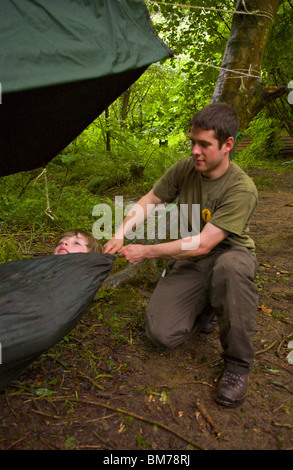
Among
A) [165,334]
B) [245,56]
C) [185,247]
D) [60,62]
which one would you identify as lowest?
[165,334]

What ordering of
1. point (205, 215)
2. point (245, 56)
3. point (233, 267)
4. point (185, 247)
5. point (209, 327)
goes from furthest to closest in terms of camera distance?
point (245, 56) < point (209, 327) < point (205, 215) < point (185, 247) < point (233, 267)

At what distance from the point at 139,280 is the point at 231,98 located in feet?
6.06

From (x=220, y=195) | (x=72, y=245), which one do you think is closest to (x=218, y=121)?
(x=220, y=195)

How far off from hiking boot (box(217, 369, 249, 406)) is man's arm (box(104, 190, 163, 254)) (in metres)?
0.94

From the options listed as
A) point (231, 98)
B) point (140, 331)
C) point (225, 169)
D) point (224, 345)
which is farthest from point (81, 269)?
point (231, 98)

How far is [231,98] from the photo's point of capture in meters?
3.09

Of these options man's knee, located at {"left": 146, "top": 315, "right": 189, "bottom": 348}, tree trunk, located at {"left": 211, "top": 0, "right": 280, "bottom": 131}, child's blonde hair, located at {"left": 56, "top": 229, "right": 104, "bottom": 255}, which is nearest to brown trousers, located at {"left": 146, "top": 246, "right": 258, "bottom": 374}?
man's knee, located at {"left": 146, "top": 315, "right": 189, "bottom": 348}

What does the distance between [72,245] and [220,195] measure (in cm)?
97

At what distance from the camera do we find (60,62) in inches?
55.7

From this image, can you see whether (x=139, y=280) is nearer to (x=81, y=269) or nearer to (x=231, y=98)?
(x=81, y=269)

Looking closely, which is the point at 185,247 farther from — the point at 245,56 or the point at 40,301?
the point at 245,56

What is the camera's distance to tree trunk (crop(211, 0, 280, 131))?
309cm

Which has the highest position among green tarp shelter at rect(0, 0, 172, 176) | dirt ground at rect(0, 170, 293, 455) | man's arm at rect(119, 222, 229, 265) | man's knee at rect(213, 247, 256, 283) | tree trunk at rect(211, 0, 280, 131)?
tree trunk at rect(211, 0, 280, 131)

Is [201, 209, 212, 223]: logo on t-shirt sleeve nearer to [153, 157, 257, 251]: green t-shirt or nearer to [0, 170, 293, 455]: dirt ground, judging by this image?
[153, 157, 257, 251]: green t-shirt
